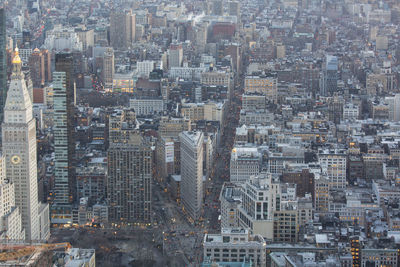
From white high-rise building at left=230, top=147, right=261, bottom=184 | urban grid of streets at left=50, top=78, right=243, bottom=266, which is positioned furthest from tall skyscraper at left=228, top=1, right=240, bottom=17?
white high-rise building at left=230, top=147, right=261, bottom=184

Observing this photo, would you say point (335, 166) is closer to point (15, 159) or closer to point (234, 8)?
point (15, 159)

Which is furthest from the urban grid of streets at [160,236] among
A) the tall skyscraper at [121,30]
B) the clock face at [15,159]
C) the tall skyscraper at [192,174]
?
the tall skyscraper at [121,30]

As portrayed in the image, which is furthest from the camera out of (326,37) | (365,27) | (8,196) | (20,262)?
(365,27)

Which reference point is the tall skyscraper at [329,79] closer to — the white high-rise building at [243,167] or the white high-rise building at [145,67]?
the white high-rise building at [145,67]

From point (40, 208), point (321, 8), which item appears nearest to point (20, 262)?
point (40, 208)

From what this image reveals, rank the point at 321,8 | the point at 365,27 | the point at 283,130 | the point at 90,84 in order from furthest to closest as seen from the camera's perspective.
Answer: the point at 321,8 < the point at 365,27 < the point at 90,84 < the point at 283,130

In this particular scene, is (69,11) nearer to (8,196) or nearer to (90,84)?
A: (90,84)
